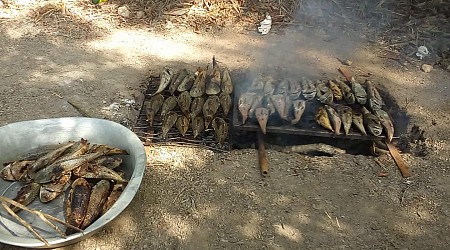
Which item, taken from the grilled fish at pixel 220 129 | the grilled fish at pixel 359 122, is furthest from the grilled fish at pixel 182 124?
the grilled fish at pixel 359 122

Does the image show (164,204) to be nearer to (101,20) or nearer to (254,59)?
(254,59)

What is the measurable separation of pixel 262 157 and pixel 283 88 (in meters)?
1.04

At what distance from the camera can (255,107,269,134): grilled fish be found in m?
4.26

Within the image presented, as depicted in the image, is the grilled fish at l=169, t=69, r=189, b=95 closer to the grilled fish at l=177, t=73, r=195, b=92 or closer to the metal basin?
the grilled fish at l=177, t=73, r=195, b=92

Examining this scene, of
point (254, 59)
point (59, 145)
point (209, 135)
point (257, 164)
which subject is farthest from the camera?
point (254, 59)

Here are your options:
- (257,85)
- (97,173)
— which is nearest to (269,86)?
(257,85)

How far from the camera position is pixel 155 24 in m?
7.07

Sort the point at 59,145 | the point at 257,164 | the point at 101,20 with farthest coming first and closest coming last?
the point at 101,20 → the point at 257,164 → the point at 59,145

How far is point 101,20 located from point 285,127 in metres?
4.22

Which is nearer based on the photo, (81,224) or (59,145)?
(81,224)

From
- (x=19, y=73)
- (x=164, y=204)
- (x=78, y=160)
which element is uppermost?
(x=78, y=160)

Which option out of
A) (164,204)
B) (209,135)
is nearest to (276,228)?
(164,204)

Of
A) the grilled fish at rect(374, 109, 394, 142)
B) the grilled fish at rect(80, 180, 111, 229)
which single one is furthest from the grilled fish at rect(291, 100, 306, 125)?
the grilled fish at rect(80, 180, 111, 229)

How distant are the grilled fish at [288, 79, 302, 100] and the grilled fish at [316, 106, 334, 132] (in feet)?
1.20
